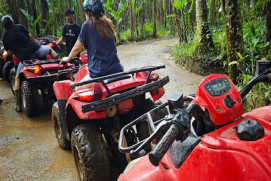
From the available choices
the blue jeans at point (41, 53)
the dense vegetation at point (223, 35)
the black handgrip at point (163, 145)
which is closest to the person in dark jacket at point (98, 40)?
the dense vegetation at point (223, 35)

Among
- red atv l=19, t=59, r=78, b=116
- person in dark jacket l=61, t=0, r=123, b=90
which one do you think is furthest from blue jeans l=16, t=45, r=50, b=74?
person in dark jacket l=61, t=0, r=123, b=90

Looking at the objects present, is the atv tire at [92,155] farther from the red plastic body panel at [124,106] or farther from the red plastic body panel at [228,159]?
the red plastic body panel at [228,159]

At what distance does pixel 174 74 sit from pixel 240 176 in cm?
739

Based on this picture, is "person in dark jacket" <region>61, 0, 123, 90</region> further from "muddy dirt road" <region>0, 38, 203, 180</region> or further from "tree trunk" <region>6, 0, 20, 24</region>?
"tree trunk" <region>6, 0, 20, 24</region>

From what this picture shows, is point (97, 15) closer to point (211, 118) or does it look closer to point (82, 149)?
point (82, 149)

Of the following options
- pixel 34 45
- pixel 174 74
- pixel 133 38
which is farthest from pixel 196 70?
pixel 133 38

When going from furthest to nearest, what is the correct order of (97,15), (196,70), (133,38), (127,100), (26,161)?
(133,38), (196,70), (26,161), (97,15), (127,100)

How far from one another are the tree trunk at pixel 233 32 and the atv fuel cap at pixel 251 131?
4.04m

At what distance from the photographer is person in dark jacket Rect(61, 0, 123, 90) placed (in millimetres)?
3693

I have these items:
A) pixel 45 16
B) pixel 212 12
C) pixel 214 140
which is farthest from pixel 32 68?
pixel 45 16

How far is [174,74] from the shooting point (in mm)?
8391

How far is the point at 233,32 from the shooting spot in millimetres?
4871

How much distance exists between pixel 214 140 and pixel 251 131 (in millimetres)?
159

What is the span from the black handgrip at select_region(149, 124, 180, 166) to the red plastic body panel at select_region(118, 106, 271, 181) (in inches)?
8.4
